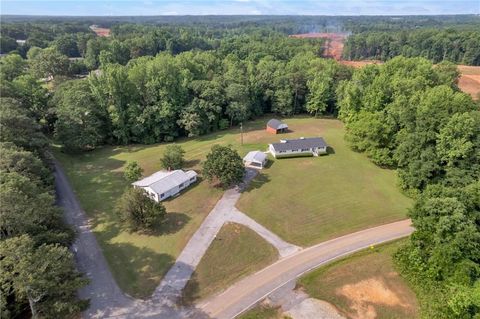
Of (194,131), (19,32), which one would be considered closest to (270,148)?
(194,131)

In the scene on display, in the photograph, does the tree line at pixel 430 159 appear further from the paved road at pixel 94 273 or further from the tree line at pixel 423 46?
the tree line at pixel 423 46

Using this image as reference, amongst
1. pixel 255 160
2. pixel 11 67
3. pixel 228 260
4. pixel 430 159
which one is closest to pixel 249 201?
pixel 255 160

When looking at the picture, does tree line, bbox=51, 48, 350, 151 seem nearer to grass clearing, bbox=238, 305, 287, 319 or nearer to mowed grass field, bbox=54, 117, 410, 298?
mowed grass field, bbox=54, 117, 410, 298

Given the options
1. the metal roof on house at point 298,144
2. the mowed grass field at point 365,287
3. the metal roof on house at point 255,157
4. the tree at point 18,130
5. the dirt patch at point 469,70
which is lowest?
the mowed grass field at point 365,287

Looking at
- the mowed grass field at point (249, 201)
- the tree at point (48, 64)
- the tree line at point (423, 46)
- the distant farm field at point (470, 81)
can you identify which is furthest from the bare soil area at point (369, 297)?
the tree line at point (423, 46)

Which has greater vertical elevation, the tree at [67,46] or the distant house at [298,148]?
the tree at [67,46]

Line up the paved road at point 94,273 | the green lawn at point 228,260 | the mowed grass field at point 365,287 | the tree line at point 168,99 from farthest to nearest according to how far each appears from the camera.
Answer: the tree line at point 168,99
the green lawn at point 228,260
the mowed grass field at point 365,287
the paved road at point 94,273
